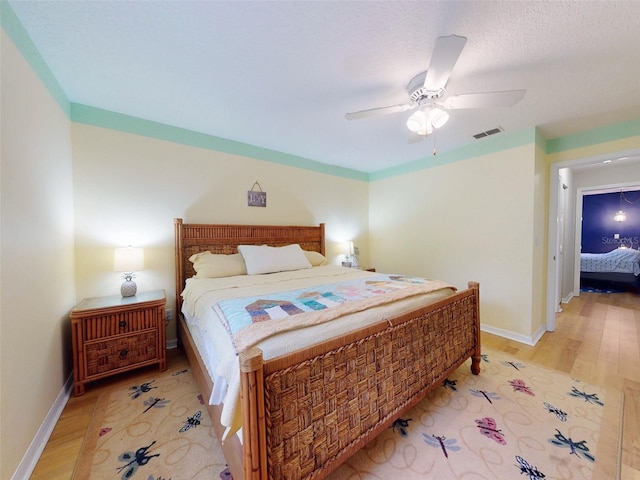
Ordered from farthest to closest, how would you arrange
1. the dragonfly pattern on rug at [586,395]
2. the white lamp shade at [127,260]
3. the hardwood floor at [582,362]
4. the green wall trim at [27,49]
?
the white lamp shade at [127,260], the dragonfly pattern on rug at [586,395], the hardwood floor at [582,362], the green wall trim at [27,49]

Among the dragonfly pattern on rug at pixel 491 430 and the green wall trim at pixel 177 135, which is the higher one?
the green wall trim at pixel 177 135

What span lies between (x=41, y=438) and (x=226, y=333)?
4.46 feet

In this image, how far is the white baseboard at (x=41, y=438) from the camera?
4.01 ft

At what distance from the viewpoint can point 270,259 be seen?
2793 mm

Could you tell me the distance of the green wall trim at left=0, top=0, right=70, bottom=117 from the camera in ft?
4.10

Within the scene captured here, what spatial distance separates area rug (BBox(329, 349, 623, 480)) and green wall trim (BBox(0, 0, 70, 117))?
2.94 m

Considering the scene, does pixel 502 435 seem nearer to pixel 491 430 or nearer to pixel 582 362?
pixel 491 430

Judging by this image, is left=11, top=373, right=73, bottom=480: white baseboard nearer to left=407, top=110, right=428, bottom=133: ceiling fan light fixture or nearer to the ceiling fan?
the ceiling fan

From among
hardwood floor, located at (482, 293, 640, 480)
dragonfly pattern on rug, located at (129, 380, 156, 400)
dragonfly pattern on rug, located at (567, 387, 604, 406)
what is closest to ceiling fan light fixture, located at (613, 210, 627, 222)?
hardwood floor, located at (482, 293, 640, 480)

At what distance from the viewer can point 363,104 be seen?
2184 millimetres

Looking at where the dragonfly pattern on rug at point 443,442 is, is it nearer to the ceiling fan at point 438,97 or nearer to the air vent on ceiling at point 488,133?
the ceiling fan at point 438,97

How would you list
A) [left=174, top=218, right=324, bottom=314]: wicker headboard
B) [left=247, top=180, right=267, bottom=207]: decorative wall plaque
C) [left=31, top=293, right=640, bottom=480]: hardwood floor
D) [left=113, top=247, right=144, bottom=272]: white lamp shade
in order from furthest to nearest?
[left=247, top=180, right=267, bottom=207]: decorative wall plaque
[left=174, top=218, right=324, bottom=314]: wicker headboard
[left=113, top=247, right=144, bottom=272]: white lamp shade
[left=31, top=293, right=640, bottom=480]: hardwood floor

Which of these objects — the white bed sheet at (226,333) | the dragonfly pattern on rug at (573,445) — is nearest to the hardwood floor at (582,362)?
the dragonfly pattern on rug at (573,445)

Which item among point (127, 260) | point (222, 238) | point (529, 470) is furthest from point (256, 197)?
point (529, 470)
